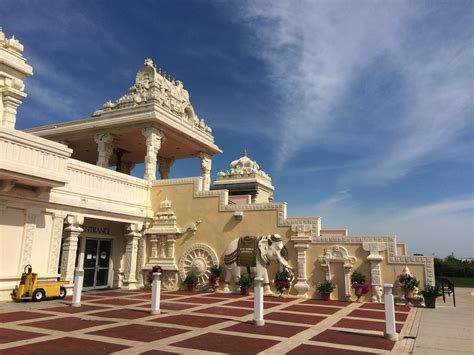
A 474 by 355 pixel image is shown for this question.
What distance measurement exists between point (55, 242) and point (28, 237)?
1.10 metres

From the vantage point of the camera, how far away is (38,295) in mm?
12414

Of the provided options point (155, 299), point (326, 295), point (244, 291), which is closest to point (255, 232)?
point (244, 291)

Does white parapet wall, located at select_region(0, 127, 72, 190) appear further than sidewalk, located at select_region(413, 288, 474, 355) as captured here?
Yes

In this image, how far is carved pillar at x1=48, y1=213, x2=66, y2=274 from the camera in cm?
1380

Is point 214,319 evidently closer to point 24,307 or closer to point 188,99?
point 24,307

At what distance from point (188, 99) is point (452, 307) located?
17.6m

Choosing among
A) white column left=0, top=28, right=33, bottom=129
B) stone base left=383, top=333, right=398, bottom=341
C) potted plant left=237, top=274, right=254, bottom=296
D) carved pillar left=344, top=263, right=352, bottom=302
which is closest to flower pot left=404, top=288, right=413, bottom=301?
carved pillar left=344, top=263, right=352, bottom=302

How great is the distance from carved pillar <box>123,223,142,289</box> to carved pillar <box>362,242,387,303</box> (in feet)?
33.5

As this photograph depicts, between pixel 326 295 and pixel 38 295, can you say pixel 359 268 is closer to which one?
pixel 326 295

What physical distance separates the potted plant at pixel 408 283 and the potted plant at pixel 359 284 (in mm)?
1281

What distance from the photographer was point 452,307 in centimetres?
1346

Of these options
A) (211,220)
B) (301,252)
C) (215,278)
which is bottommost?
(215,278)

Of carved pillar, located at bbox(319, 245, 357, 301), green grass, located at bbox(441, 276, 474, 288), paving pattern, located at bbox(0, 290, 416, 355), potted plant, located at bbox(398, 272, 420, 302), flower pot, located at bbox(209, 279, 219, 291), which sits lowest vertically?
paving pattern, located at bbox(0, 290, 416, 355)

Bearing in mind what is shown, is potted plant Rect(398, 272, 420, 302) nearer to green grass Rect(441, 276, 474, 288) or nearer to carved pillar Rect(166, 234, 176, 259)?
carved pillar Rect(166, 234, 176, 259)
